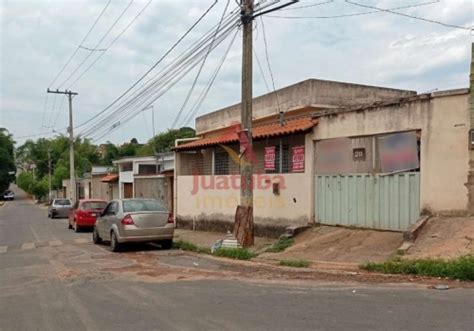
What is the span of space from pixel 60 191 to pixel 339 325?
76118 mm

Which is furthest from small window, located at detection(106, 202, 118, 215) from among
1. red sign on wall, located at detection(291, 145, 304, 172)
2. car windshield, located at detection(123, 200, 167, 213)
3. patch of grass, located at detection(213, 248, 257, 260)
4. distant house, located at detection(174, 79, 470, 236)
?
red sign on wall, located at detection(291, 145, 304, 172)

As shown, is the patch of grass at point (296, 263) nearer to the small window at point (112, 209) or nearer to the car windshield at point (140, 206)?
the car windshield at point (140, 206)

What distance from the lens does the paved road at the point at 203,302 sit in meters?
6.37

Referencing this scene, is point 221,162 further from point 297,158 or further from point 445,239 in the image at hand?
point 445,239

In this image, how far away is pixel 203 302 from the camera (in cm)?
766

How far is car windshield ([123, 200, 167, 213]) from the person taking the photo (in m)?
15.0

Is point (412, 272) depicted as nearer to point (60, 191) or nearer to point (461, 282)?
point (461, 282)

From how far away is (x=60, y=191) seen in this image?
7725 centimetres

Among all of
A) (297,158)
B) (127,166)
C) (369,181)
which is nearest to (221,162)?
(297,158)

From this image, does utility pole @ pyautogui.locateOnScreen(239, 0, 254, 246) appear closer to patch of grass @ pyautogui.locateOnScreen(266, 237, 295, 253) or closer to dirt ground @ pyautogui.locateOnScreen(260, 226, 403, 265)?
patch of grass @ pyautogui.locateOnScreen(266, 237, 295, 253)

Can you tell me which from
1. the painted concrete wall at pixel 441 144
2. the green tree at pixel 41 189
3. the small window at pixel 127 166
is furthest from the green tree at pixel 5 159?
the painted concrete wall at pixel 441 144

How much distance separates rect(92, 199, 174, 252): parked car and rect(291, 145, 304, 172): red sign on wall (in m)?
3.90

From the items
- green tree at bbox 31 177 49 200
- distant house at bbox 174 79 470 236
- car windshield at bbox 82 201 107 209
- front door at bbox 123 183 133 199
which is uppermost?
distant house at bbox 174 79 470 236

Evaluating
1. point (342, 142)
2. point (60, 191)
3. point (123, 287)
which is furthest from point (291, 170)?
point (60, 191)
